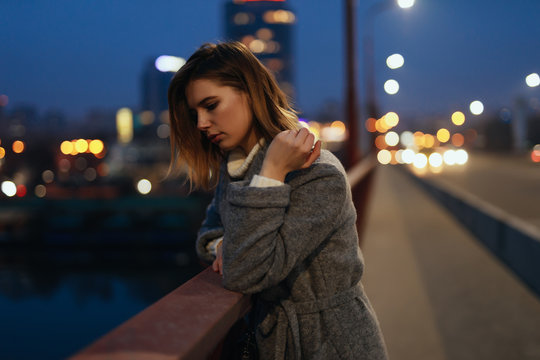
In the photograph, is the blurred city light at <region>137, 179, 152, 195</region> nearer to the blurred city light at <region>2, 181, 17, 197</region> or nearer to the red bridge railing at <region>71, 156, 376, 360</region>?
the blurred city light at <region>2, 181, 17, 197</region>

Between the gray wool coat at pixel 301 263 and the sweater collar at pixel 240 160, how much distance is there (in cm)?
2

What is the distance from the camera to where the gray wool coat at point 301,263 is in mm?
1545

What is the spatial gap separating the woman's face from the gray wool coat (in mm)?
136

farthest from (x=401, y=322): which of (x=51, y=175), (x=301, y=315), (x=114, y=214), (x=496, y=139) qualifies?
(x=51, y=175)

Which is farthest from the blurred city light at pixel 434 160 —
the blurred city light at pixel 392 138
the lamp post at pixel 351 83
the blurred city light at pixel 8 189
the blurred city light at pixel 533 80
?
the blurred city light at pixel 8 189

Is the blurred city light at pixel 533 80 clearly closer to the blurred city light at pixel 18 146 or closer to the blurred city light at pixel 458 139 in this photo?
the blurred city light at pixel 458 139

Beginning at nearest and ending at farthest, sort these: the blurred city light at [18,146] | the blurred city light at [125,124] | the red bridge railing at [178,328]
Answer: the red bridge railing at [178,328], the blurred city light at [125,124], the blurred city light at [18,146]

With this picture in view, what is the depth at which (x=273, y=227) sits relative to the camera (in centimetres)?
153

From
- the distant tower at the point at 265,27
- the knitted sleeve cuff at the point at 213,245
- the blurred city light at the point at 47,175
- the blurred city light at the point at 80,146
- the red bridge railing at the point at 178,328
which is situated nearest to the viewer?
the red bridge railing at the point at 178,328

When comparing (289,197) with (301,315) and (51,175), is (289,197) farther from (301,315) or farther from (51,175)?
(51,175)

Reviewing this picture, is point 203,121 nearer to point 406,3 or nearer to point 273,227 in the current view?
point 273,227

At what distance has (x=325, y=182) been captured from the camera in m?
1.63

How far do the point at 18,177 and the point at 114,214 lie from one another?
172 ft

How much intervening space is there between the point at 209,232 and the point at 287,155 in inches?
28.5
